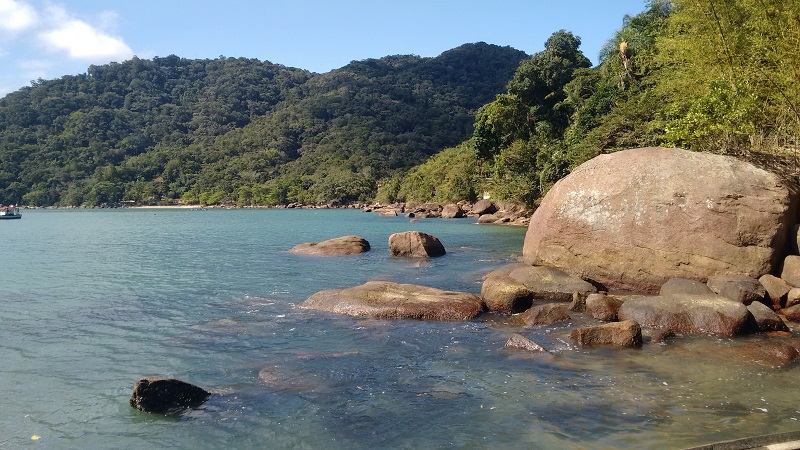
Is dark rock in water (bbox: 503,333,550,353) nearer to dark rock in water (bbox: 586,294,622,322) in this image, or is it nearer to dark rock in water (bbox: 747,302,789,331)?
dark rock in water (bbox: 586,294,622,322)

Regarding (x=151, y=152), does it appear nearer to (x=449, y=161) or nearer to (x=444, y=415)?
(x=449, y=161)

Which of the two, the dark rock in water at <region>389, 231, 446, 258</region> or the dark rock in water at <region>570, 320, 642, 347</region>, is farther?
the dark rock in water at <region>389, 231, 446, 258</region>

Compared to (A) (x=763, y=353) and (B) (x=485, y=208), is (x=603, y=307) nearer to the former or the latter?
(A) (x=763, y=353)

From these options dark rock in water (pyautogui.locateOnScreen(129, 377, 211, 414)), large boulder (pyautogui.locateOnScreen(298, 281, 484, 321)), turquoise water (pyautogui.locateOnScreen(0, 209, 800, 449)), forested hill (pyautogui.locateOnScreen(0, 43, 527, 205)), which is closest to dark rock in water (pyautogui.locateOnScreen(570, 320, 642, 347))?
→ turquoise water (pyautogui.locateOnScreen(0, 209, 800, 449))

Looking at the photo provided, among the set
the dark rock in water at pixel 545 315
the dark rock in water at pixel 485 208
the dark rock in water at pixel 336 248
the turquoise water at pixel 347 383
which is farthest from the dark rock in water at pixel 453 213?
the dark rock in water at pixel 545 315

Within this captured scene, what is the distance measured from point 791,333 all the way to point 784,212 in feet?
13.0

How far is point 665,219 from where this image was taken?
13.3m

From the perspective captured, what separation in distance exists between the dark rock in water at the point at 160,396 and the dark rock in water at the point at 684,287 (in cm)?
1029

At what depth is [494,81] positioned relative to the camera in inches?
6624

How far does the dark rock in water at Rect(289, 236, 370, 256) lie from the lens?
24.4m

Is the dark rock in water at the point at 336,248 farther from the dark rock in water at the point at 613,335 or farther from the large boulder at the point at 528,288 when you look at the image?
the dark rock in water at the point at 613,335

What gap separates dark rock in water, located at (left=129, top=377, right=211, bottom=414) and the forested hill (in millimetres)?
105865

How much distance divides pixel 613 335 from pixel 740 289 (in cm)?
423

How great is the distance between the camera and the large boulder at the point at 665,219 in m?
12.7
